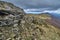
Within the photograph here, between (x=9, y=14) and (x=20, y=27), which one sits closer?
(x=9, y=14)

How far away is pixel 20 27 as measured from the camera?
21.6 meters

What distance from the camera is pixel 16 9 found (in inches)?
878

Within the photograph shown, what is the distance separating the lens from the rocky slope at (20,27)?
66.2 feet

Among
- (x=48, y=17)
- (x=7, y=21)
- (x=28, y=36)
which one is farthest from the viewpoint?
(x=48, y=17)

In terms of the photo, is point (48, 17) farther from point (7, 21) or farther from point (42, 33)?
point (7, 21)

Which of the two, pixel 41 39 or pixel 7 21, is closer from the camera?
pixel 7 21

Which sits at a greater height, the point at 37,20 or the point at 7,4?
the point at 7,4

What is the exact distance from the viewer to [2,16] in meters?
20.3

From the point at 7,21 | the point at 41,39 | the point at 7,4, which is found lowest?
the point at 41,39

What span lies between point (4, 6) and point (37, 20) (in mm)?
6390

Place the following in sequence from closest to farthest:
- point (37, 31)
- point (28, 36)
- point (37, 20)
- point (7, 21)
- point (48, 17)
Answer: point (7, 21)
point (28, 36)
point (37, 31)
point (37, 20)
point (48, 17)

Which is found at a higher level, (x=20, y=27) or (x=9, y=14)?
(x=9, y=14)

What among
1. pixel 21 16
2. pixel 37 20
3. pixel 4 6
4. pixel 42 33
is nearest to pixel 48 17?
pixel 37 20

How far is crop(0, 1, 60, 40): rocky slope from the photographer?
20.2 m
